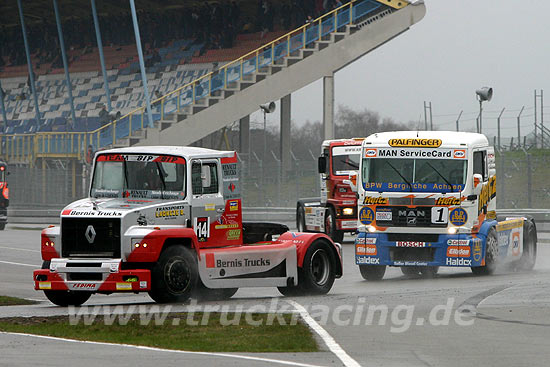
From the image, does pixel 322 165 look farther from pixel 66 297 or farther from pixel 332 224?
pixel 66 297

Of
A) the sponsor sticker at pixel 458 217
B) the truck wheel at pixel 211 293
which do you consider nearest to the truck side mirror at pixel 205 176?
the truck wheel at pixel 211 293

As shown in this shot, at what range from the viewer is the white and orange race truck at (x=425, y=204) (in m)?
18.4

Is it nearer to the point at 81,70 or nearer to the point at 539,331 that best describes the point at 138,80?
the point at 81,70

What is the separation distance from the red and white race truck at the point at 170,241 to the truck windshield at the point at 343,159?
11.6m

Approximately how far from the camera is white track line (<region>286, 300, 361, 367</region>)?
9.16 metres

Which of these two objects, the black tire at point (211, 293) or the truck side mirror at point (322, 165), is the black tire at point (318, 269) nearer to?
Answer: the black tire at point (211, 293)

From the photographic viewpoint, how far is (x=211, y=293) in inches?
619

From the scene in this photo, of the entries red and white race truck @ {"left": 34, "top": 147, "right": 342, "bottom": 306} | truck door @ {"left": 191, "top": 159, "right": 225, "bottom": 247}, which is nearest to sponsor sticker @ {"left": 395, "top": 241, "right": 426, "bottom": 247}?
red and white race truck @ {"left": 34, "top": 147, "right": 342, "bottom": 306}

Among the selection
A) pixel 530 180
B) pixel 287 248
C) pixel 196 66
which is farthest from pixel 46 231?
pixel 196 66

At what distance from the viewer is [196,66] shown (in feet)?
175

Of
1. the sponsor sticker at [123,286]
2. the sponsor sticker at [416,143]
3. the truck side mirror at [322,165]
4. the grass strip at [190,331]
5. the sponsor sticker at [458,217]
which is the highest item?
the sponsor sticker at [416,143]

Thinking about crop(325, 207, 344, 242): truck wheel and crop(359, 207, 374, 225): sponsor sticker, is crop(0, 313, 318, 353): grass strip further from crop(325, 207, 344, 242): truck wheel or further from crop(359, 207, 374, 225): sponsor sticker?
crop(325, 207, 344, 242): truck wheel

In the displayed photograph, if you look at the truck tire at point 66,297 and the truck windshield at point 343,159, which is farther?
the truck windshield at point 343,159

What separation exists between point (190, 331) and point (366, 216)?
7.96 m
